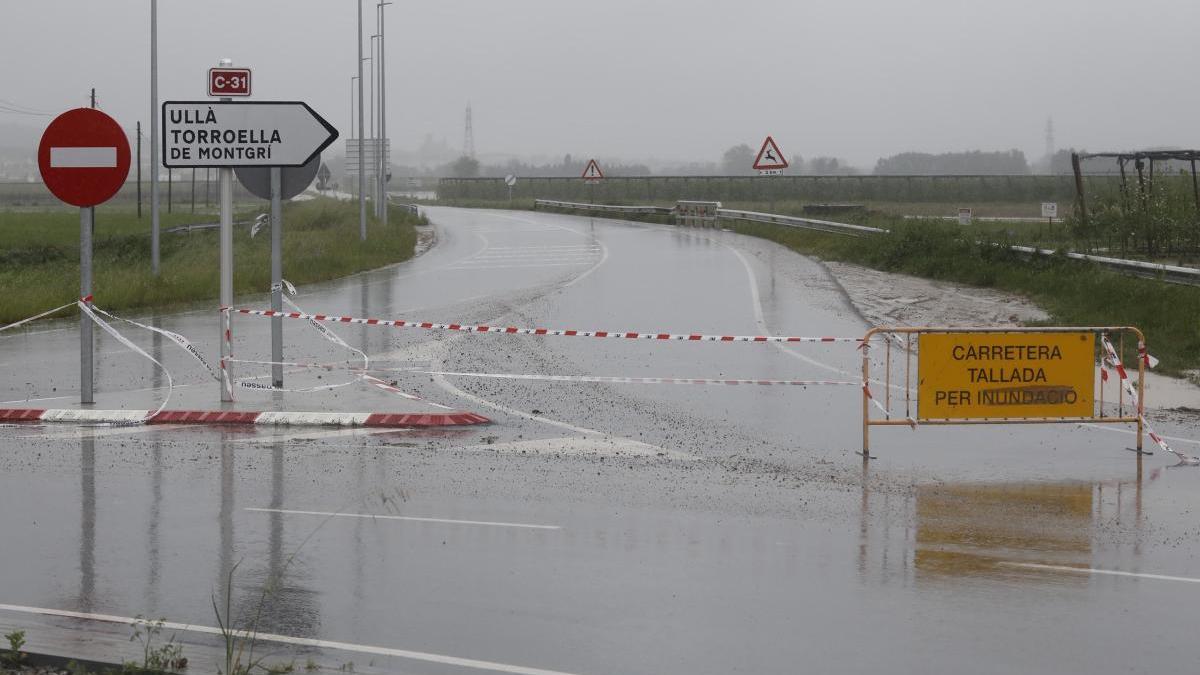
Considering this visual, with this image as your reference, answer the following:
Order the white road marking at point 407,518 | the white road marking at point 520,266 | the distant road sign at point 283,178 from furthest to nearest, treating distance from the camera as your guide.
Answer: the white road marking at point 520,266 → the distant road sign at point 283,178 → the white road marking at point 407,518

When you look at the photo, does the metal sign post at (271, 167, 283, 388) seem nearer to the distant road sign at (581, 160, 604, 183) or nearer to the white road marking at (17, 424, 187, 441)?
the white road marking at (17, 424, 187, 441)

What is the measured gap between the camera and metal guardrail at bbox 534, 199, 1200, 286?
22672 mm

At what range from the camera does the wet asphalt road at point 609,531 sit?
7.16 m

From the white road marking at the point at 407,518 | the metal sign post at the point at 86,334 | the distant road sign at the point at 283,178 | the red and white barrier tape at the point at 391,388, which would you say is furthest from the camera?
the distant road sign at the point at 283,178

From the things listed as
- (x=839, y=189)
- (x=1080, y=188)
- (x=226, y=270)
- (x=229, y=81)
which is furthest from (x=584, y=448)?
(x=839, y=189)

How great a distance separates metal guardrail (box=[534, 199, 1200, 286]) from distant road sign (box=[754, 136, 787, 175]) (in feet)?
7.21

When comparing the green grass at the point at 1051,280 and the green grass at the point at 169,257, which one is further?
the green grass at the point at 169,257

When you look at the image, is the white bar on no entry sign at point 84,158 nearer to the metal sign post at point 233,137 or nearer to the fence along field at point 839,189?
the metal sign post at point 233,137

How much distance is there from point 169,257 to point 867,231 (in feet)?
80.1

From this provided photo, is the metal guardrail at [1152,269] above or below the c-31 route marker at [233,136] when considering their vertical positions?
below

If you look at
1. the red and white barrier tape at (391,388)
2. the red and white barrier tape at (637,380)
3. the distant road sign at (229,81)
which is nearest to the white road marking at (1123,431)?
the red and white barrier tape at (637,380)

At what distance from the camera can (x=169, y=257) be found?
4947 cm

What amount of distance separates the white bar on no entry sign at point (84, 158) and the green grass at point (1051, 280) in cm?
1235

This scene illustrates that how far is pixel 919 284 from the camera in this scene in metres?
29.3
